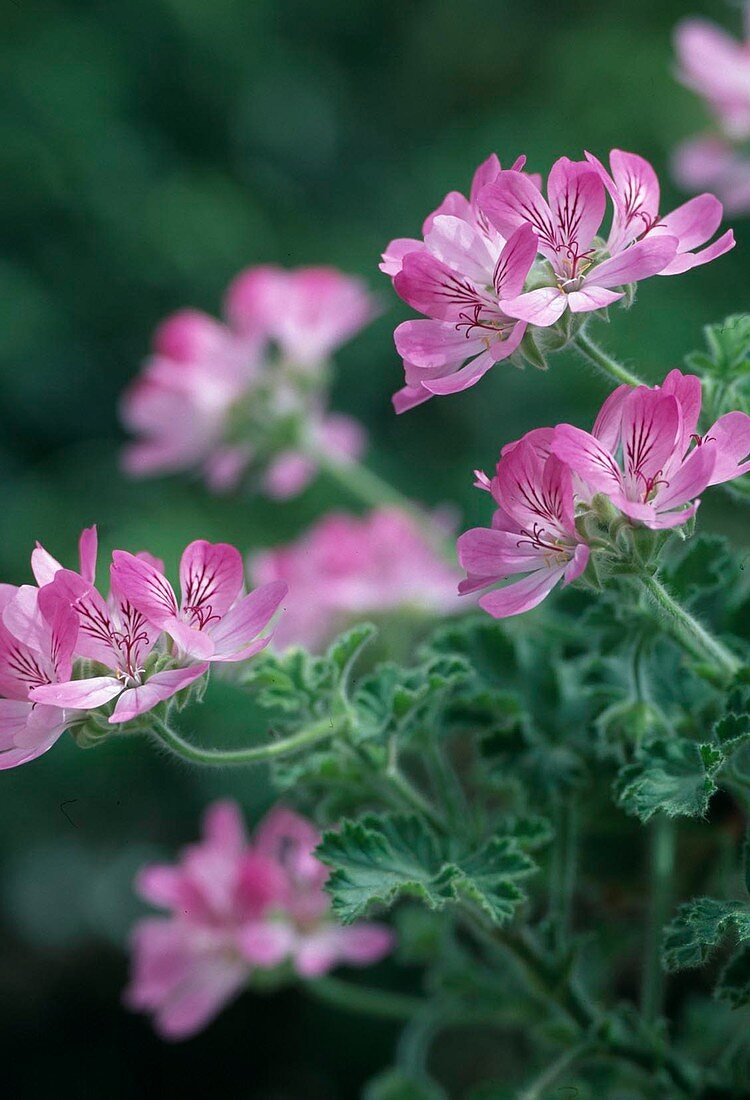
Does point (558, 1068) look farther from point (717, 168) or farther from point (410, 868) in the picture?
point (717, 168)

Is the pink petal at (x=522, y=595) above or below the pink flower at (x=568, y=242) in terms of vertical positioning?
below

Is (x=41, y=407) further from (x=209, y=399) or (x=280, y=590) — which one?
(x=280, y=590)

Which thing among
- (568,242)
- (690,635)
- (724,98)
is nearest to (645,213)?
(568,242)

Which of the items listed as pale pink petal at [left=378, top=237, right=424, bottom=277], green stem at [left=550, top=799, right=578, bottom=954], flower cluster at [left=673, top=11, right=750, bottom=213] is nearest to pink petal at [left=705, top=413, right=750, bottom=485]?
pale pink petal at [left=378, top=237, right=424, bottom=277]

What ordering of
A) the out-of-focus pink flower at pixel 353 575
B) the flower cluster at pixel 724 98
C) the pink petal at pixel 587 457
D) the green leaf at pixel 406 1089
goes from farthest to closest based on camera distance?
the flower cluster at pixel 724 98 < the out-of-focus pink flower at pixel 353 575 < the green leaf at pixel 406 1089 < the pink petal at pixel 587 457

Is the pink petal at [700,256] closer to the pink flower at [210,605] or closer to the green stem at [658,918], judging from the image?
the pink flower at [210,605]

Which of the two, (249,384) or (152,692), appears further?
(249,384)

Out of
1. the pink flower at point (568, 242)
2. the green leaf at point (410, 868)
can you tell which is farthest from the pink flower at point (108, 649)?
the pink flower at point (568, 242)
